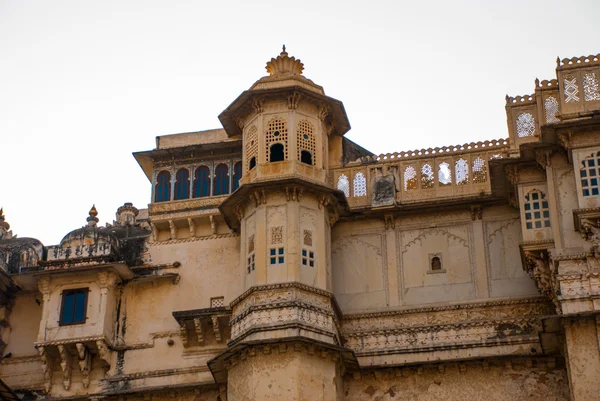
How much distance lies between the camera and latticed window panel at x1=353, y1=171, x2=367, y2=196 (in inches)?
1001

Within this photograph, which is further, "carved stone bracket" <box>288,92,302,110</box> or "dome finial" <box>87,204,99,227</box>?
"dome finial" <box>87,204,99,227</box>

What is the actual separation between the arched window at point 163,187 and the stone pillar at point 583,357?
9.92 m

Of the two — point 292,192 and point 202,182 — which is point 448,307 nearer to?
point 292,192

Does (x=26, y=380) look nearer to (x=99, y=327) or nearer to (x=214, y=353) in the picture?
(x=99, y=327)

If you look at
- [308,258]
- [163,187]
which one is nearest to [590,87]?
[308,258]

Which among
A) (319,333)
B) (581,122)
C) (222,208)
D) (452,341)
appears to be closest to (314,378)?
(319,333)

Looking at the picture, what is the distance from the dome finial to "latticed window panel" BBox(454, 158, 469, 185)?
27.2ft

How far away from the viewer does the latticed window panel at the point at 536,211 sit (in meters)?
22.8

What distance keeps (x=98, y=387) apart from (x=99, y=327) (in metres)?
1.27

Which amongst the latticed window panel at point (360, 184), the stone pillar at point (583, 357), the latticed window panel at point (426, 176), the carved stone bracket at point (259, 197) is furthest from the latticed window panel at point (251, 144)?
the stone pillar at point (583, 357)

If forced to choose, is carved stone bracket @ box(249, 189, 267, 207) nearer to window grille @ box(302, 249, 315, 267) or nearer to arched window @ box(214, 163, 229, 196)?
window grille @ box(302, 249, 315, 267)

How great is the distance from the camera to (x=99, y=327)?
81.2ft

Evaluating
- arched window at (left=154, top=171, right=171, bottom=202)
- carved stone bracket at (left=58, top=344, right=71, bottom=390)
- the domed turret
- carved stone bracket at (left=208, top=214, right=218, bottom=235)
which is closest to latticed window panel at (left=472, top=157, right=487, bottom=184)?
carved stone bracket at (left=208, top=214, right=218, bottom=235)

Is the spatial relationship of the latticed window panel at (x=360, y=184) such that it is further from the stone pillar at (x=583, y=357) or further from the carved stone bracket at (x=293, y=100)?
the stone pillar at (x=583, y=357)
